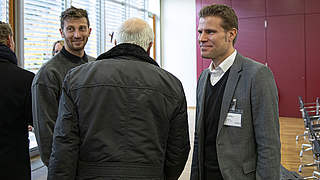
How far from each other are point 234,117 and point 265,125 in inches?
6.3

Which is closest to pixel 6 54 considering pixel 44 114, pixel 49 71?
pixel 49 71

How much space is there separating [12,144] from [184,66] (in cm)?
1002

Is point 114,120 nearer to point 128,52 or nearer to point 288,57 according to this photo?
point 128,52

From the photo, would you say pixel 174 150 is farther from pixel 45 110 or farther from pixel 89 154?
pixel 45 110

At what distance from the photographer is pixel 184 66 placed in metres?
11.8

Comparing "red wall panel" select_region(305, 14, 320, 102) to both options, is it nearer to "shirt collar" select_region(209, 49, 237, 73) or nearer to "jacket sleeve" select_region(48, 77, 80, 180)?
"shirt collar" select_region(209, 49, 237, 73)

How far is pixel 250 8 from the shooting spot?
10.2 metres

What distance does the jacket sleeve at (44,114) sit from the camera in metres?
2.04

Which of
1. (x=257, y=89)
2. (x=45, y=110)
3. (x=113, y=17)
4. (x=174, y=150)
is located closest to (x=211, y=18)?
(x=257, y=89)

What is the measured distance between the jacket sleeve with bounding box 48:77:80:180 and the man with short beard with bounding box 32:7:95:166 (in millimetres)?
581

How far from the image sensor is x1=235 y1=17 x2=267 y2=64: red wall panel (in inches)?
397

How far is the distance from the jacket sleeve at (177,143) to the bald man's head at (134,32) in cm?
35

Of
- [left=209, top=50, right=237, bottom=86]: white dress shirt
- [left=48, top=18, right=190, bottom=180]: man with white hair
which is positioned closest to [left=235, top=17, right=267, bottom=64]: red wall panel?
[left=209, top=50, right=237, bottom=86]: white dress shirt

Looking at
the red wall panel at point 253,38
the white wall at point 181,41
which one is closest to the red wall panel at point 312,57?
→ the red wall panel at point 253,38
